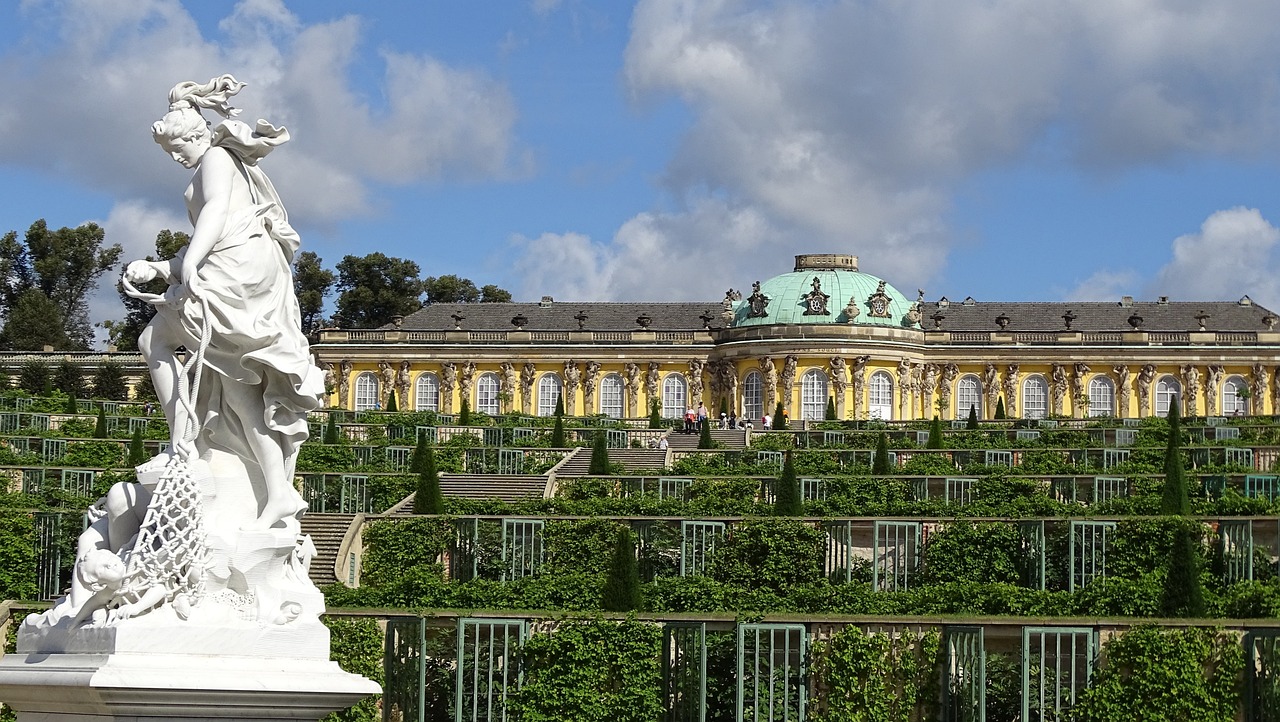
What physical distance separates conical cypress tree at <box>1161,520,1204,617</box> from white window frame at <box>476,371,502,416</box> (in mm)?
54901

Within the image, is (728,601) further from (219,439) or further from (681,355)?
(681,355)

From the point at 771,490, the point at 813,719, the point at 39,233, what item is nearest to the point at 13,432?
the point at 771,490

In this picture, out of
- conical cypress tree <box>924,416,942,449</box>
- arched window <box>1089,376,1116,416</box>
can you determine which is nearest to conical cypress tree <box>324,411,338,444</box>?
conical cypress tree <box>924,416,942,449</box>

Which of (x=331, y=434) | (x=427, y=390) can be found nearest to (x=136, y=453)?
(x=331, y=434)

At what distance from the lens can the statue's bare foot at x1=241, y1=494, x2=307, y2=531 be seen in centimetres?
725

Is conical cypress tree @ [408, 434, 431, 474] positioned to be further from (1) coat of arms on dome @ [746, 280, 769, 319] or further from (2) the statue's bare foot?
(1) coat of arms on dome @ [746, 280, 769, 319]

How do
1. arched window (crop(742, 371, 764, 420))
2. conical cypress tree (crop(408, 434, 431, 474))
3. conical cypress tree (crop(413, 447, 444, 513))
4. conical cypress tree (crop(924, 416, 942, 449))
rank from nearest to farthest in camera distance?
conical cypress tree (crop(413, 447, 444, 513)) < conical cypress tree (crop(408, 434, 431, 474)) < conical cypress tree (crop(924, 416, 942, 449)) < arched window (crop(742, 371, 764, 420))

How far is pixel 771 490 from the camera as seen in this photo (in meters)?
32.7

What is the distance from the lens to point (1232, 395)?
236 feet

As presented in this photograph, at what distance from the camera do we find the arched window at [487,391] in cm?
7450

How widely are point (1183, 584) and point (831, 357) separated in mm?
47876

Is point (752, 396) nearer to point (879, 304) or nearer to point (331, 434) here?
point (879, 304)

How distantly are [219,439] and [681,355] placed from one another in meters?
65.5

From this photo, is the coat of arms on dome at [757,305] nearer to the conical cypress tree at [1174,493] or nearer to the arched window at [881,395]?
the arched window at [881,395]
